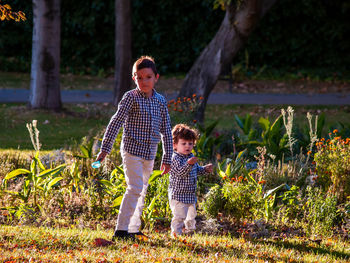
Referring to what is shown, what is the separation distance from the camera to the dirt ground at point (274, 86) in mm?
14797

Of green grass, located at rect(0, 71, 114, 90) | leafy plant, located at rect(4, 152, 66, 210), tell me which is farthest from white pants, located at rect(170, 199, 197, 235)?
green grass, located at rect(0, 71, 114, 90)

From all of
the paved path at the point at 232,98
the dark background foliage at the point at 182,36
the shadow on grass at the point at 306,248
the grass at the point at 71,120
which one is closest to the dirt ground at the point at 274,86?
the paved path at the point at 232,98

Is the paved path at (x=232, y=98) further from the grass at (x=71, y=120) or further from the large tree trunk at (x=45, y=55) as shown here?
the large tree trunk at (x=45, y=55)

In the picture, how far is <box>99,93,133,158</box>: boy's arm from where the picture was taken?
152 inches

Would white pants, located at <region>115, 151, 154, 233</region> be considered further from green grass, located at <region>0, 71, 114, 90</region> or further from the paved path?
green grass, located at <region>0, 71, 114, 90</region>

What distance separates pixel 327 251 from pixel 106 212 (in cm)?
206

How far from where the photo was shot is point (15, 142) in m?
7.85

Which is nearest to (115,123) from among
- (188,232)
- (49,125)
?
(188,232)

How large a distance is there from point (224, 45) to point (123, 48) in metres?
2.70

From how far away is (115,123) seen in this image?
393 cm

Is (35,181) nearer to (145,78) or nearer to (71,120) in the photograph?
(145,78)

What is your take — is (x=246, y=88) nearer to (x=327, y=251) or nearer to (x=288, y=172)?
(x=288, y=172)

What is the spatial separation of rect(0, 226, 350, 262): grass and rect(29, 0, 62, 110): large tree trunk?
6.03m

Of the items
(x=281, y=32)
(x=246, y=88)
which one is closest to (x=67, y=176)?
(x=246, y=88)
